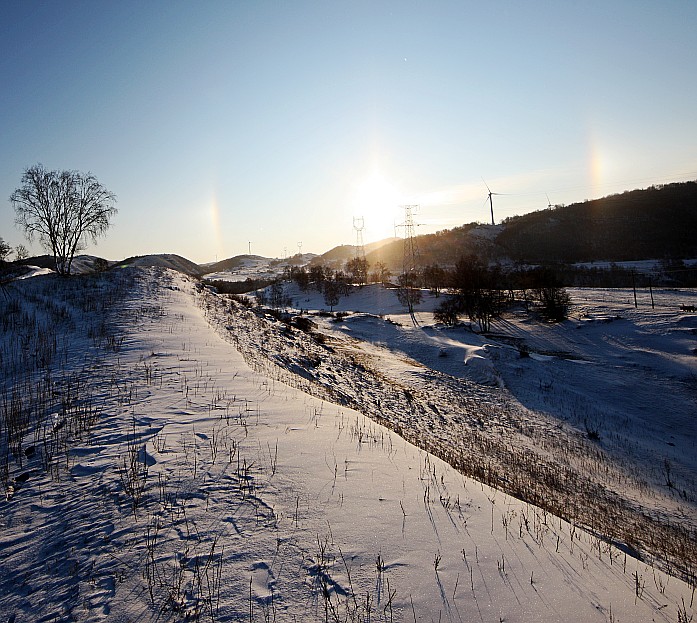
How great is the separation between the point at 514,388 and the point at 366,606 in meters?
19.5

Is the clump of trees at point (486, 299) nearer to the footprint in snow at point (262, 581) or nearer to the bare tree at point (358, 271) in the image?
the bare tree at point (358, 271)

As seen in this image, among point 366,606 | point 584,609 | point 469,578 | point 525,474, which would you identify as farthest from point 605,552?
point 525,474

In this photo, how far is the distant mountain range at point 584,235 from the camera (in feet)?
268

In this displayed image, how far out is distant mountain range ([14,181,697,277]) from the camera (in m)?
81.6

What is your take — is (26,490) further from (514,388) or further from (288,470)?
(514,388)

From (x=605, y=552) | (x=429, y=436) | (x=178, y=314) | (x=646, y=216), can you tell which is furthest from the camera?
(x=646, y=216)

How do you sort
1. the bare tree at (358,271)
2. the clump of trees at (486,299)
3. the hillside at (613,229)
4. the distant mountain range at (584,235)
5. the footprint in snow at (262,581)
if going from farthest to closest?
the distant mountain range at (584,235)
the hillside at (613,229)
the bare tree at (358,271)
the clump of trees at (486,299)
the footprint in snow at (262,581)

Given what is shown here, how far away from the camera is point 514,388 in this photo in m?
20.3

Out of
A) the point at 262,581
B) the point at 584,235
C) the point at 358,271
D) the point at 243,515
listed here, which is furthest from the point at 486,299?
the point at 584,235

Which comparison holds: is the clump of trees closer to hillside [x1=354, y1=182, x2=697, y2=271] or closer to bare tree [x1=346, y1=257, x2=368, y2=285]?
bare tree [x1=346, y1=257, x2=368, y2=285]

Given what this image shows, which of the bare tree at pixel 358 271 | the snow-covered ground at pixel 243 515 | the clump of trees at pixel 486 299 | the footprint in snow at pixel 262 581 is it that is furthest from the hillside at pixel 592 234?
the footprint in snow at pixel 262 581

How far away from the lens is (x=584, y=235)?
9181cm

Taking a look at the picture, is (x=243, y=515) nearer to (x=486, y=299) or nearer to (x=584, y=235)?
(x=486, y=299)

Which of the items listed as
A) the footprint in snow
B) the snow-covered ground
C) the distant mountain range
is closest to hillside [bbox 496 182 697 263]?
the distant mountain range
